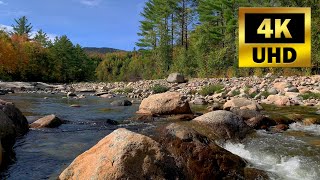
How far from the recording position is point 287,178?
19.6 feet

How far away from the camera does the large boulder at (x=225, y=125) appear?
26.8 feet

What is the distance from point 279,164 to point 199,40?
33113 mm

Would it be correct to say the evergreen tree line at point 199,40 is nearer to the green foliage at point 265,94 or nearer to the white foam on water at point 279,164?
the green foliage at point 265,94

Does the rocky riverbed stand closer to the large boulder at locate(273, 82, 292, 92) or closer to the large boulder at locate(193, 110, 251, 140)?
the large boulder at locate(193, 110, 251, 140)

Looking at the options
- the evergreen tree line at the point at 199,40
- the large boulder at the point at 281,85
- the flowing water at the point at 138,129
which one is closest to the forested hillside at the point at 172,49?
the evergreen tree line at the point at 199,40

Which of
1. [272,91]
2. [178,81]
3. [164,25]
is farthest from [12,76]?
[272,91]

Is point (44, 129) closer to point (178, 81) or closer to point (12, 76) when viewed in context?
point (178, 81)

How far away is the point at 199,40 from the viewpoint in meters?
39.0

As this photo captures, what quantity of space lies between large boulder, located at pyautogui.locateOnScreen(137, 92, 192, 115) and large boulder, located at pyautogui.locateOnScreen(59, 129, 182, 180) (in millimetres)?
7730

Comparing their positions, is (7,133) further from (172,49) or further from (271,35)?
(172,49)

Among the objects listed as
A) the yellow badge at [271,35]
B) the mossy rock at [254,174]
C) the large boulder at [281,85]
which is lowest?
the mossy rock at [254,174]

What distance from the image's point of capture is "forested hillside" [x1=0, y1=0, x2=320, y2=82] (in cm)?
3466

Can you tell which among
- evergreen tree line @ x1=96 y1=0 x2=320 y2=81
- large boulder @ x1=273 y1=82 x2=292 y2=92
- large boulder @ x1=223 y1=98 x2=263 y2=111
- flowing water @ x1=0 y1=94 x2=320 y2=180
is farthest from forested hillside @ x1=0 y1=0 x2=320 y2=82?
flowing water @ x1=0 y1=94 x2=320 y2=180

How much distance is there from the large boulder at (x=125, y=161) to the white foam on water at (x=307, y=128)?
6.77 meters
